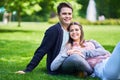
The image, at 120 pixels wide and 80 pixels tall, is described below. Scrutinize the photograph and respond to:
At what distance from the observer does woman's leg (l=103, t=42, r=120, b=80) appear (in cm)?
526

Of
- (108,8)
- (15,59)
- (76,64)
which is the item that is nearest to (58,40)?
(76,64)

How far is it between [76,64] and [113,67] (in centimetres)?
109

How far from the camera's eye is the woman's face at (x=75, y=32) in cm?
659

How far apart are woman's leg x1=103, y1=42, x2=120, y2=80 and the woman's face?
1.18 m

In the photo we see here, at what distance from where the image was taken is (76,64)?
638 cm

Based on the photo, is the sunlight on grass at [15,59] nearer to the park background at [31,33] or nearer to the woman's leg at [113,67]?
the park background at [31,33]

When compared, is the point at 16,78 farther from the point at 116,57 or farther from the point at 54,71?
the point at 116,57

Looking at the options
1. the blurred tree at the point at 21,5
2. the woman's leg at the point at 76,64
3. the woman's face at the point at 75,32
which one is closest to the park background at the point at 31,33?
the blurred tree at the point at 21,5

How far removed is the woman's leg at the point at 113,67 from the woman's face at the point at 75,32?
1183 millimetres

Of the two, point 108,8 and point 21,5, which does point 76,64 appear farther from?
point 108,8

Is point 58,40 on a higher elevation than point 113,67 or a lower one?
higher

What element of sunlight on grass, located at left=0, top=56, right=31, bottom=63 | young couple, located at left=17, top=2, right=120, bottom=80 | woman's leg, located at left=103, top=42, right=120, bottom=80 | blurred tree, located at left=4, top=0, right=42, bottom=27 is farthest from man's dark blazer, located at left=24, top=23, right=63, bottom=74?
blurred tree, located at left=4, top=0, right=42, bottom=27

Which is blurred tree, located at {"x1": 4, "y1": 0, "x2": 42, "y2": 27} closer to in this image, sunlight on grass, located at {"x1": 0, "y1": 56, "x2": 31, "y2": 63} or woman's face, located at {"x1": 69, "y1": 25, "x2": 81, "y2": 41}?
sunlight on grass, located at {"x1": 0, "y1": 56, "x2": 31, "y2": 63}

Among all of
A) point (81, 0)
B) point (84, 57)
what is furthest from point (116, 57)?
point (81, 0)
